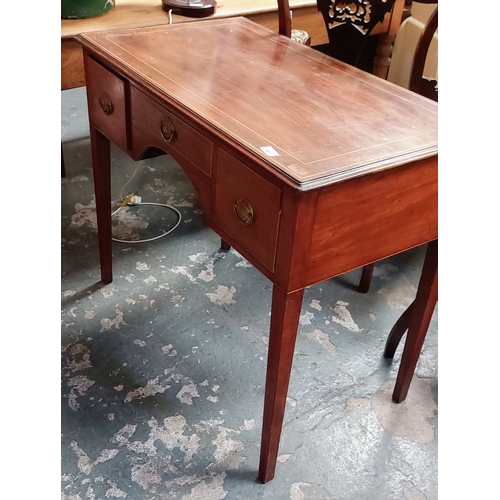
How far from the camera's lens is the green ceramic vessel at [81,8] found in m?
1.73

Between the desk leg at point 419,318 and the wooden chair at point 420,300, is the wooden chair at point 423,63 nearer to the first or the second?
the wooden chair at point 420,300

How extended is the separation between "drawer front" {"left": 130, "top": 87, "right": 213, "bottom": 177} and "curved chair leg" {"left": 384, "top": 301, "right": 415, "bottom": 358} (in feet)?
2.29

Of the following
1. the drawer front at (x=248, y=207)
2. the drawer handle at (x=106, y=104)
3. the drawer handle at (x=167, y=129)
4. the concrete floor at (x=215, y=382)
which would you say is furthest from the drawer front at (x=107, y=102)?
the concrete floor at (x=215, y=382)

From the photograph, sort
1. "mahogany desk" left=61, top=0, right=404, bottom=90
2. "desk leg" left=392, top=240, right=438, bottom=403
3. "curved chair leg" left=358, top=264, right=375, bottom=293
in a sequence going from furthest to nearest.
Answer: "curved chair leg" left=358, top=264, right=375, bottom=293, "mahogany desk" left=61, top=0, right=404, bottom=90, "desk leg" left=392, top=240, right=438, bottom=403

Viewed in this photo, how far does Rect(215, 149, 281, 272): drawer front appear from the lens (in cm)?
90

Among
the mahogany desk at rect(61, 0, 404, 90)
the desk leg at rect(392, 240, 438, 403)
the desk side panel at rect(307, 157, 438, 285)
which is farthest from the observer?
the mahogany desk at rect(61, 0, 404, 90)

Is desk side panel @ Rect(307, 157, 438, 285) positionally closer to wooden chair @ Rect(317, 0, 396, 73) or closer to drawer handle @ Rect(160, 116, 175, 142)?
drawer handle @ Rect(160, 116, 175, 142)

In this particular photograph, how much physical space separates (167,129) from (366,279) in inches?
35.1

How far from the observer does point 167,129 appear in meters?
1.15

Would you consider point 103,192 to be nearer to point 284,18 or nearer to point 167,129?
point 167,129

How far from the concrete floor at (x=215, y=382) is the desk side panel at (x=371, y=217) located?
21.5 inches

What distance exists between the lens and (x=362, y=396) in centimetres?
145

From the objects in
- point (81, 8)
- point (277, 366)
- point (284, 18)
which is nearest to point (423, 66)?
point (284, 18)

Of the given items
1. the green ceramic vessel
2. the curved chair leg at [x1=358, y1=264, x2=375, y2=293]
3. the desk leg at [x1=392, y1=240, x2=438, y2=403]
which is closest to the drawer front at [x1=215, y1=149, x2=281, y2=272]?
the desk leg at [x1=392, y1=240, x2=438, y2=403]
